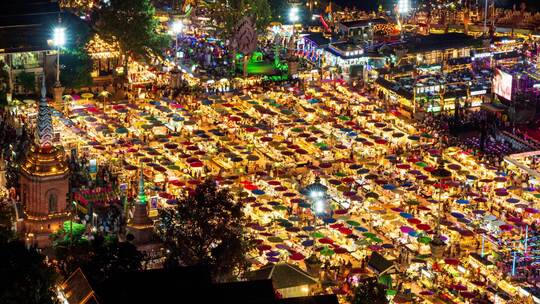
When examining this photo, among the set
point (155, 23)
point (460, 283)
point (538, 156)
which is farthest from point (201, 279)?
point (155, 23)

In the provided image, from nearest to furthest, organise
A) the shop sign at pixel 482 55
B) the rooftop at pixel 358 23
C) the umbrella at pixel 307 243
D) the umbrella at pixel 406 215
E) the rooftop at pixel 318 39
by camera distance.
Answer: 1. the umbrella at pixel 307 243
2. the umbrella at pixel 406 215
3. the shop sign at pixel 482 55
4. the rooftop at pixel 318 39
5. the rooftop at pixel 358 23

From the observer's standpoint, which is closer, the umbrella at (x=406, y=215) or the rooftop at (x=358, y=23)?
the umbrella at (x=406, y=215)

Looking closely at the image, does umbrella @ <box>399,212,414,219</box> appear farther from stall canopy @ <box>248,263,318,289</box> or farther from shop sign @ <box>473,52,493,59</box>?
shop sign @ <box>473,52,493,59</box>

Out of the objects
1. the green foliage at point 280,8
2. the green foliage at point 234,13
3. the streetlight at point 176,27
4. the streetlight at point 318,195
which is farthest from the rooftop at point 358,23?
the streetlight at point 318,195

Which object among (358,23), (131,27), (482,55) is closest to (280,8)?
(358,23)

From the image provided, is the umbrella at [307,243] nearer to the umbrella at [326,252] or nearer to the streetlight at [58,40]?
the umbrella at [326,252]

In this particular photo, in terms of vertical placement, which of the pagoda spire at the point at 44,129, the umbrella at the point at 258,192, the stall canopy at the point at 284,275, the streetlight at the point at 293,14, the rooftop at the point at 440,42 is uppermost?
the streetlight at the point at 293,14

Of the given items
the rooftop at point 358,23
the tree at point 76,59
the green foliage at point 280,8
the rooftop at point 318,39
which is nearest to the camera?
the tree at point 76,59
